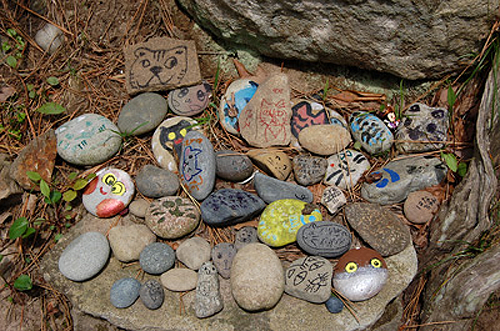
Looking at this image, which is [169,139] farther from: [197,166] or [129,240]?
[129,240]

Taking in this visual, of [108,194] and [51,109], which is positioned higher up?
[51,109]

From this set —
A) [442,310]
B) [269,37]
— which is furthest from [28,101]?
[442,310]

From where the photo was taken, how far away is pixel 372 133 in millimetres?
2645

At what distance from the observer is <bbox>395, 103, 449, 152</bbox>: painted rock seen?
260 cm

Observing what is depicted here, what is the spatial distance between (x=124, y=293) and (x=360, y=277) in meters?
1.45

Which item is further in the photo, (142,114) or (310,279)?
(142,114)

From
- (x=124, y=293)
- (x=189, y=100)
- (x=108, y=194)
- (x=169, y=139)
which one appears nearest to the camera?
(x=124, y=293)

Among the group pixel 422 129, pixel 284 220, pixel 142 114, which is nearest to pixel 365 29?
pixel 422 129

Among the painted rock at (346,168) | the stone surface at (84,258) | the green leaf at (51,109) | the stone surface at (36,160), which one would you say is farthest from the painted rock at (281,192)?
the green leaf at (51,109)

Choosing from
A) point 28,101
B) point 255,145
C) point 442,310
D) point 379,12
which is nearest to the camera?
point 442,310

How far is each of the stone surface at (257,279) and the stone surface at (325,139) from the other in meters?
0.85

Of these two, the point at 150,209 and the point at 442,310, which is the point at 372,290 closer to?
the point at 442,310

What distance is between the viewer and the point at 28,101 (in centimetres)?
293

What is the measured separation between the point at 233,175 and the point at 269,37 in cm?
106
